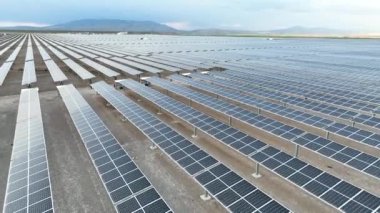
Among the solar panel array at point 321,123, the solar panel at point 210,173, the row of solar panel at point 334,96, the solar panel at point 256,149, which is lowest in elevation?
the solar panel at point 210,173

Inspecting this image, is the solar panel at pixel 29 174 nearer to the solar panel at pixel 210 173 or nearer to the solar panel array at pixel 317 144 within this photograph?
the solar panel at pixel 210 173

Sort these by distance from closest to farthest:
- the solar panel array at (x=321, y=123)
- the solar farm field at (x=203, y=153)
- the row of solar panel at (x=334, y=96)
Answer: the solar farm field at (x=203, y=153) < the solar panel array at (x=321, y=123) < the row of solar panel at (x=334, y=96)

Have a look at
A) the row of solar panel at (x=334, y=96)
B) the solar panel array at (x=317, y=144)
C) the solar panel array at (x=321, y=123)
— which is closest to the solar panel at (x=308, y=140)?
the solar panel array at (x=317, y=144)

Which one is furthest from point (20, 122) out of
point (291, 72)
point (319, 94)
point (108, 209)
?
point (291, 72)

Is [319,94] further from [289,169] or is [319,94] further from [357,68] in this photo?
[357,68]

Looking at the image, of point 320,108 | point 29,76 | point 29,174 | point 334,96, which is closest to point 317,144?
point 320,108

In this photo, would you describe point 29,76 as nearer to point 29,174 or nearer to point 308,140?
point 29,174

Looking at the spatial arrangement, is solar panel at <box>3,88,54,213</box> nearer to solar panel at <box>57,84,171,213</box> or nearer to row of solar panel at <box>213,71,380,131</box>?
solar panel at <box>57,84,171,213</box>
